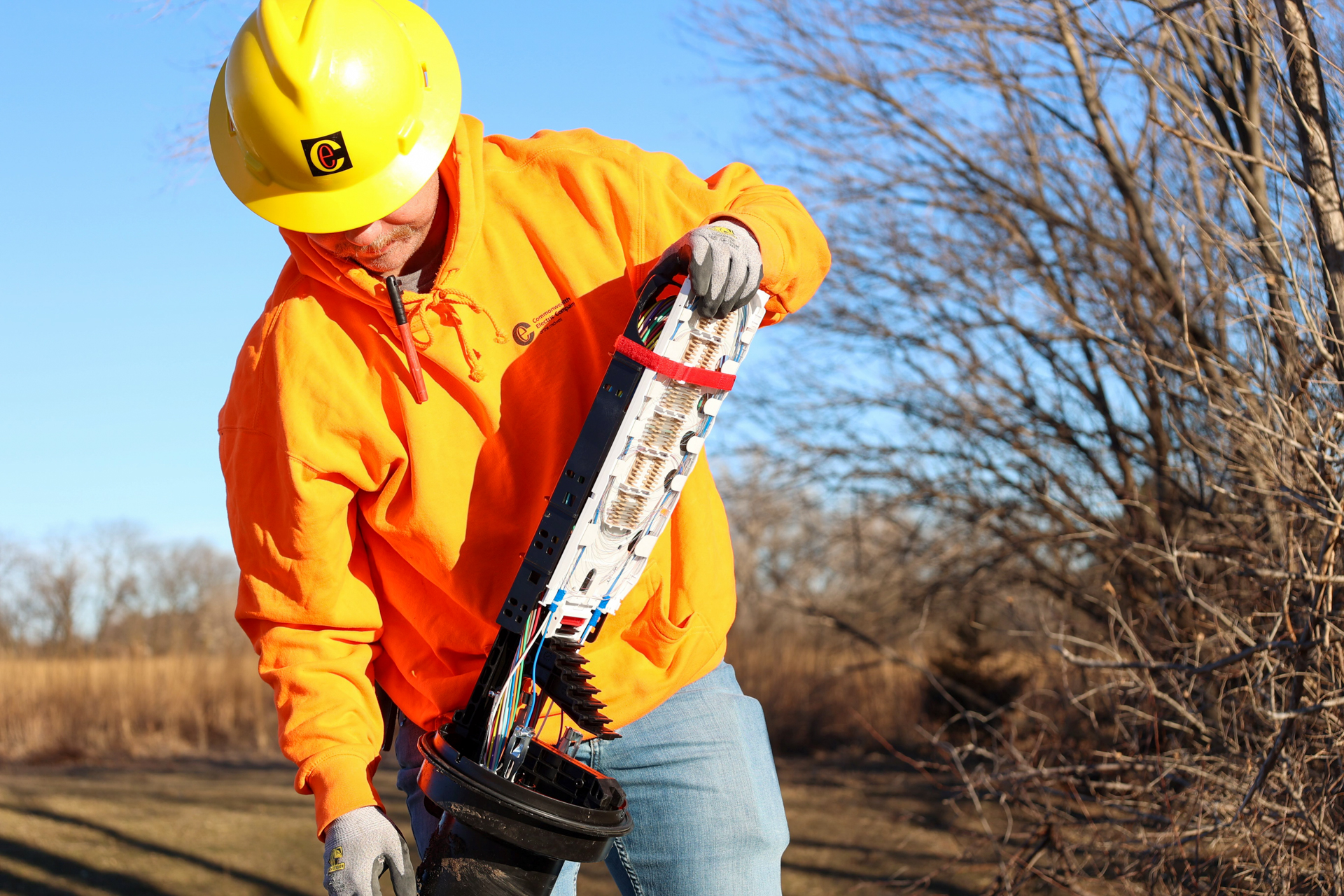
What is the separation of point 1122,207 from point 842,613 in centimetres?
398

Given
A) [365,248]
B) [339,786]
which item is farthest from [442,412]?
[339,786]

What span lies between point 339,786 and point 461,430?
74cm

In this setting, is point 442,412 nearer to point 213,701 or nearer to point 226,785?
point 226,785

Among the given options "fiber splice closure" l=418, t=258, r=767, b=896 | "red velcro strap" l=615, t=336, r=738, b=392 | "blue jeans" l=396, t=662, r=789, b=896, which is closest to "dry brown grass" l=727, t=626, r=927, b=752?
"blue jeans" l=396, t=662, r=789, b=896

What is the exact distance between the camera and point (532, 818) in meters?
1.85

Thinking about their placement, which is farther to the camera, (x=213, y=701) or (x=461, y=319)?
(x=213, y=701)

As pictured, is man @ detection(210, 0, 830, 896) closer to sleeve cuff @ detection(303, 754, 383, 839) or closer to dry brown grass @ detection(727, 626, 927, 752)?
sleeve cuff @ detection(303, 754, 383, 839)

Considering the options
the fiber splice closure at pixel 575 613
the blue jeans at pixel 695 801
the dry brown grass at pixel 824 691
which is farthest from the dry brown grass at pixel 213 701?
Result: the fiber splice closure at pixel 575 613

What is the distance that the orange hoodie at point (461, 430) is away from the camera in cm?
205

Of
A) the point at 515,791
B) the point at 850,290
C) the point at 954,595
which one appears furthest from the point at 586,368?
the point at 954,595

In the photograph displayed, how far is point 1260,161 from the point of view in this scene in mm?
3223

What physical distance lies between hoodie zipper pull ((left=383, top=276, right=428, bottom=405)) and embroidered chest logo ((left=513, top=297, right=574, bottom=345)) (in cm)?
20

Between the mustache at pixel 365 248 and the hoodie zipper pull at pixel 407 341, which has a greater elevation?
the mustache at pixel 365 248

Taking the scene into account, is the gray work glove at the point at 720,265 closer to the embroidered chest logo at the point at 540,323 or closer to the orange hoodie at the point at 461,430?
the orange hoodie at the point at 461,430
